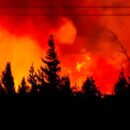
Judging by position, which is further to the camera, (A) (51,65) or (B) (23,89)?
(A) (51,65)

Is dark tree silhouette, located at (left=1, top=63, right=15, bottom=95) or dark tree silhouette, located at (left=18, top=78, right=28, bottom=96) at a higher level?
dark tree silhouette, located at (left=1, top=63, right=15, bottom=95)

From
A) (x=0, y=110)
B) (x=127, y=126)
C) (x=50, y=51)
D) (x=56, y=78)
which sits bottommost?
(x=127, y=126)

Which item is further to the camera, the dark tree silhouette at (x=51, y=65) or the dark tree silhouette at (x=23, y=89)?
the dark tree silhouette at (x=51, y=65)

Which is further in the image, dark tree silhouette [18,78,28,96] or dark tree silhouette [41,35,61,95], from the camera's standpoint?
dark tree silhouette [41,35,61,95]

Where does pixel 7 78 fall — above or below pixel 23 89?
above

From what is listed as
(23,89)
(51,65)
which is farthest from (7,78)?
(23,89)

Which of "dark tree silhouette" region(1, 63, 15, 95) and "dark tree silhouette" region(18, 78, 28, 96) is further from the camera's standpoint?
"dark tree silhouette" region(1, 63, 15, 95)

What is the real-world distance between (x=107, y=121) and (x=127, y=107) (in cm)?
105

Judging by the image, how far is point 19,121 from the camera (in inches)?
675

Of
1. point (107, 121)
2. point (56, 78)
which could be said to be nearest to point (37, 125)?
point (107, 121)

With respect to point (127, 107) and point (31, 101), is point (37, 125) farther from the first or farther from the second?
point (127, 107)

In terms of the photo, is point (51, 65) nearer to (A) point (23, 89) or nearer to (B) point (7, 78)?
(B) point (7, 78)

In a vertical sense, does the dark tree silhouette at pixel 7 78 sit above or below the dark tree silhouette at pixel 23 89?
above

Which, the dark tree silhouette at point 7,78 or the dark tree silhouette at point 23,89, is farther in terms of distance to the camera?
the dark tree silhouette at point 7,78
